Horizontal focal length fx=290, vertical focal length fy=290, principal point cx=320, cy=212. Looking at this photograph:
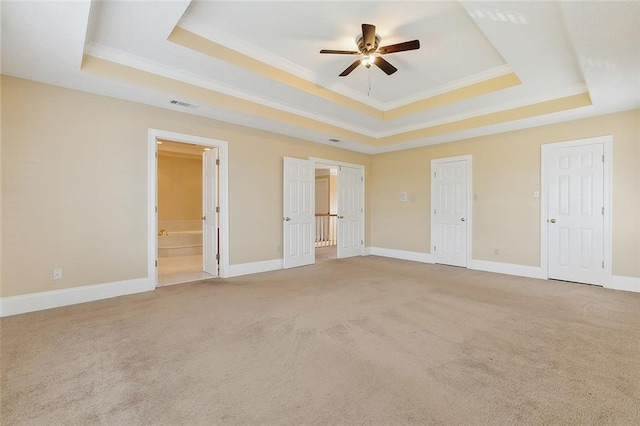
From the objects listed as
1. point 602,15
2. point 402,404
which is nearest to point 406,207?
point 602,15

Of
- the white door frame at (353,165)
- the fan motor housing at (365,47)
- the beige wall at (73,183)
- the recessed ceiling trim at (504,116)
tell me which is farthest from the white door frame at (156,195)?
the recessed ceiling trim at (504,116)

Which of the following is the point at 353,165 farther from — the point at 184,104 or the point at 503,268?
the point at 184,104

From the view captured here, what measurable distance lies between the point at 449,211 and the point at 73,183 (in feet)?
20.7

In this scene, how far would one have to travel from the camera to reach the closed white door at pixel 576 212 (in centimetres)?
445

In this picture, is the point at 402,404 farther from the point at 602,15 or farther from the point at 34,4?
the point at 34,4

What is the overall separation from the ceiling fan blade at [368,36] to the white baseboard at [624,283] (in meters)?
4.86

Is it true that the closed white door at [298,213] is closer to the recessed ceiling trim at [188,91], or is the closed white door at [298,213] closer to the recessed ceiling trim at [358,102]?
the recessed ceiling trim at [188,91]

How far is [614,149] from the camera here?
14.1 feet

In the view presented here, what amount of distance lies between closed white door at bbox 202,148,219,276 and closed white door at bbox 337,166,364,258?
9.70 feet

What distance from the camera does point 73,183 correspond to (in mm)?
3596

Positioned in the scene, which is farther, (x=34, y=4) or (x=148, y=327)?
(x=148, y=327)

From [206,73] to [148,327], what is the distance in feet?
9.98

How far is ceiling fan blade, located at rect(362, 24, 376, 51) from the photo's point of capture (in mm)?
2844

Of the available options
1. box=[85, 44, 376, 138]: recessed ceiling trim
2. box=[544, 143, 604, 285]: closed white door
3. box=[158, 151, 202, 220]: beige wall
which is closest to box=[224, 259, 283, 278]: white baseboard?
box=[85, 44, 376, 138]: recessed ceiling trim
